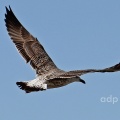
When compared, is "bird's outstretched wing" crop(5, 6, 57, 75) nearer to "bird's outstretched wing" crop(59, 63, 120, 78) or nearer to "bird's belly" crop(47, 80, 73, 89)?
"bird's belly" crop(47, 80, 73, 89)

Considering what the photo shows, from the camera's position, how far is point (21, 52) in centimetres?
1445

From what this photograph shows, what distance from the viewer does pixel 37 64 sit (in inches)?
546

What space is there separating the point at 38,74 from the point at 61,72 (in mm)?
964

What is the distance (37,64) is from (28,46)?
3.66 feet

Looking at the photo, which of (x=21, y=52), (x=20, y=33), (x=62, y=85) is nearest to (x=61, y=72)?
(x=62, y=85)

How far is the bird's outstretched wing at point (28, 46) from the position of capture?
1376 centimetres

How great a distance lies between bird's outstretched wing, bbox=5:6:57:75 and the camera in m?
13.8

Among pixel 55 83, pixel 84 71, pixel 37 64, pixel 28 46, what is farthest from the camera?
pixel 28 46

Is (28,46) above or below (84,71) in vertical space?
above

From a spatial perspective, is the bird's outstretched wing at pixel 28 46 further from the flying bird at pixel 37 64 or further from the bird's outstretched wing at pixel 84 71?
the bird's outstretched wing at pixel 84 71

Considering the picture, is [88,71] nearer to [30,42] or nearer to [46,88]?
[46,88]

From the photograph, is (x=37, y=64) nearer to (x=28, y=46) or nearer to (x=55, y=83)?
(x=28, y=46)

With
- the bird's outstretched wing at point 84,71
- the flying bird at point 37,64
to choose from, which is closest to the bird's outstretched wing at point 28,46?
the flying bird at point 37,64

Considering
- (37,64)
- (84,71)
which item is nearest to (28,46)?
(37,64)
